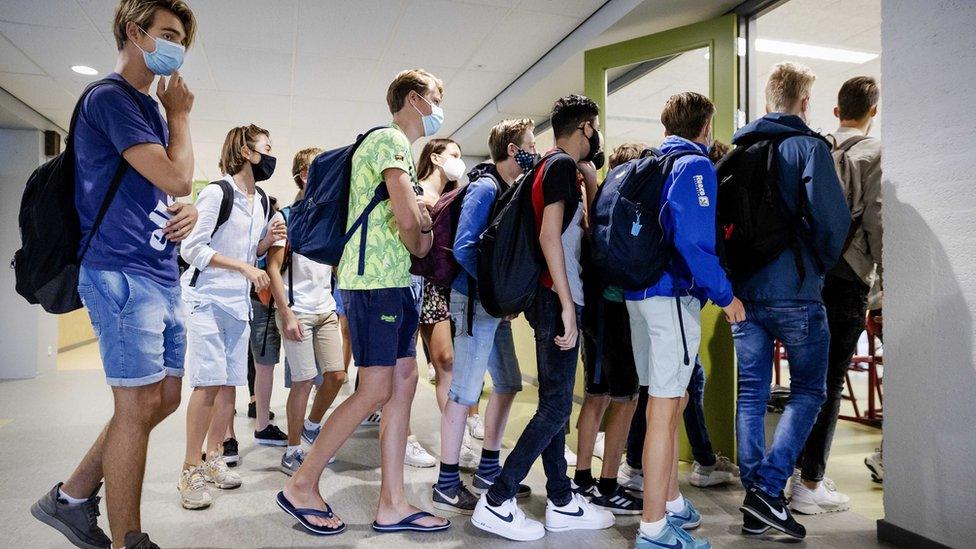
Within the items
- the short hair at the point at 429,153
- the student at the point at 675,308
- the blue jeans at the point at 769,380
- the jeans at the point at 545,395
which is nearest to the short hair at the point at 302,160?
the short hair at the point at 429,153

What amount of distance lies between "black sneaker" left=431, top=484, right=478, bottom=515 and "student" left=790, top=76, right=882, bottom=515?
1.32 m

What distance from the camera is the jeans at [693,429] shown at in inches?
110

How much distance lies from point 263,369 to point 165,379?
1654mm

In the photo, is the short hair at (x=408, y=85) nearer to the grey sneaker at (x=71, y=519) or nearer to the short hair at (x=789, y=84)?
the short hair at (x=789, y=84)

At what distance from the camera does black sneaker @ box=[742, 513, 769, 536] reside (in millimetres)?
2240

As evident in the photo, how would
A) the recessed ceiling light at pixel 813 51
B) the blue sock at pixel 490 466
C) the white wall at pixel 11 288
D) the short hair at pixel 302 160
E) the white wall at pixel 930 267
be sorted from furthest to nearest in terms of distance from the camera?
the white wall at pixel 11 288 < the recessed ceiling light at pixel 813 51 < the short hair at pixel 302 160 < the blue sock at pixel 490 466 < the white wall at pixel 930 267

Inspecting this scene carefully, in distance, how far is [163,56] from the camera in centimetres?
171

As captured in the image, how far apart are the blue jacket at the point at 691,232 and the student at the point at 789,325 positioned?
347 millimetres

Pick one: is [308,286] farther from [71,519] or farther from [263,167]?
[71,519]

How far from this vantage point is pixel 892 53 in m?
2.18

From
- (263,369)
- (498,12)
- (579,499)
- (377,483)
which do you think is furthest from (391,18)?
(579,499)

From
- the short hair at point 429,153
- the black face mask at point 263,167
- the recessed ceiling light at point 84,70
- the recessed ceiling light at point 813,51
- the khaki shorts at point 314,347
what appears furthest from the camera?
the recessed ceiling light at point 813,51

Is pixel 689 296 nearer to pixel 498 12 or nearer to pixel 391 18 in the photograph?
pixel 498 12

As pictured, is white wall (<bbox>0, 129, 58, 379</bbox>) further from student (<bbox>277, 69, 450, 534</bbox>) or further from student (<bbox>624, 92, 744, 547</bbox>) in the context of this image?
student (<bbox>624, 92, 744, 547</bbox>)
